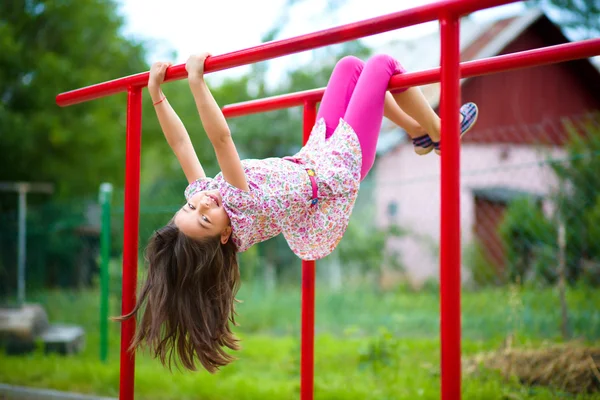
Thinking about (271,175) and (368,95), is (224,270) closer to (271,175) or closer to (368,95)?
(271,175)

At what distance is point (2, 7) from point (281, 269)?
546 cm

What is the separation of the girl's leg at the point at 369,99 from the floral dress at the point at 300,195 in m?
0.03

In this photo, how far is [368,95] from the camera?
1.93 meters

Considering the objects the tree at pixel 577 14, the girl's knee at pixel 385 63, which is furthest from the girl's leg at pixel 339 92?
the tree at pixel 577 14

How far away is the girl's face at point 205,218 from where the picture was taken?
185 centimetres

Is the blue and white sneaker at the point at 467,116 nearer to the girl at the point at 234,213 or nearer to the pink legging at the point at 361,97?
the girl at the point at 234,213

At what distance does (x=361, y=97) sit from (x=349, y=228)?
5.83 meters

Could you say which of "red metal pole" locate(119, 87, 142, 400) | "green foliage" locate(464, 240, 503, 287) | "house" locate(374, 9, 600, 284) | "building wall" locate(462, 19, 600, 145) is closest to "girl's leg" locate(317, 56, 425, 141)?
"red metal pole" locate(119, 87, 142, 400)

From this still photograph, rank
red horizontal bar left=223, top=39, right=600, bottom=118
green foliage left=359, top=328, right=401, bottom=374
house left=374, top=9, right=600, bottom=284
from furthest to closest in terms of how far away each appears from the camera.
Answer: house left=374, top=9, right=600, bottom=284 → green foliage left=359, top=328, right=401, bottom=374 → red horizontal bar left=223, top=39, right=600, bottom=118

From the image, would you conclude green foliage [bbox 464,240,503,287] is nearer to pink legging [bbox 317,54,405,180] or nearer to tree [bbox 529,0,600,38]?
pink legging [bbox 317,54,405,180]

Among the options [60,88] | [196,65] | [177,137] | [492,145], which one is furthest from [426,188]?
[196,65]

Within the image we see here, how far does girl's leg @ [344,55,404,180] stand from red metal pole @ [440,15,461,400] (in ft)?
1.78

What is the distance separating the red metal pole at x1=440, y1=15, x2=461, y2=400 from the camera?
1269 mm

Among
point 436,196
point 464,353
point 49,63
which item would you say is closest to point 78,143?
point 49,63
